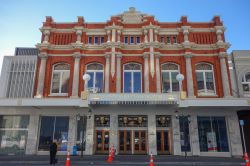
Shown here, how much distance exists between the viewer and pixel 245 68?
24.6 m

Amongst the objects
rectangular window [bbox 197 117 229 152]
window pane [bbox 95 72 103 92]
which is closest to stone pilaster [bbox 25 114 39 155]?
window pane [bbox 95 72 103 92]

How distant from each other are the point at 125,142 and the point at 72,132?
5744mm

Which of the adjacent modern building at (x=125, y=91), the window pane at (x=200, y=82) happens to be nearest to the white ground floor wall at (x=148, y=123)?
the adjacent modern building at (x=125, y=91)

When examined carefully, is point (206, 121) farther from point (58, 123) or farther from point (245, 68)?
point (58, 123)

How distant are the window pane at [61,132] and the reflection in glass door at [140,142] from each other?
7.44 meters

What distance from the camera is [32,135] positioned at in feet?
70.6

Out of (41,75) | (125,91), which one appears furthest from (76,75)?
(125,91)

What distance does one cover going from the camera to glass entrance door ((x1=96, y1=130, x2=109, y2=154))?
21547 mm

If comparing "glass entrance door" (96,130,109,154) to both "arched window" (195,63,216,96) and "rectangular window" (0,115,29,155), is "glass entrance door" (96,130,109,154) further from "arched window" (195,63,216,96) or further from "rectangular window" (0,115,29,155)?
"arched window" (195,63,216,96)

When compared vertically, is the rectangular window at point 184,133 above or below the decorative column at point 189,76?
below

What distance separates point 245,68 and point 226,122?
751cm

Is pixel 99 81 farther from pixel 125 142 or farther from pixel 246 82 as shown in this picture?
pixel 246 82

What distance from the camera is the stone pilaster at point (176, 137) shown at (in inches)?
826

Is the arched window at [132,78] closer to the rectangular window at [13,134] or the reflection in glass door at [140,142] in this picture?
the reflection in glass door at [140,142]
